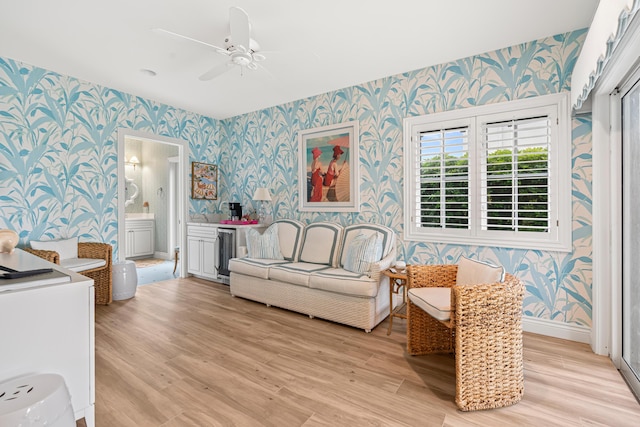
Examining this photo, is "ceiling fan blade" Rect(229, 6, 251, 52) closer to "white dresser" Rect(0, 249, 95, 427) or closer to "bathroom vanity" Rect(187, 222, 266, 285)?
"white dresser" Rect(0, 249, 95, 427)

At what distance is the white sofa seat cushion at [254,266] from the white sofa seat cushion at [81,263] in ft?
4.77

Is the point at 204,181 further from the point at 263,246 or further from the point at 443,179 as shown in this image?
the point at 443,179

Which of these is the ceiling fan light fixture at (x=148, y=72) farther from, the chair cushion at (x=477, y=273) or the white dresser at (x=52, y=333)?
the chair cushion at (x=477, y=273)

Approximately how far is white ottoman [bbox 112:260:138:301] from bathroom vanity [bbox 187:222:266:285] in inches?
42.2

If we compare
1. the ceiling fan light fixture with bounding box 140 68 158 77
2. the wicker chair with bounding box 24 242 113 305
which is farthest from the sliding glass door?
the wicker chair with bounding box 24 242 113 305

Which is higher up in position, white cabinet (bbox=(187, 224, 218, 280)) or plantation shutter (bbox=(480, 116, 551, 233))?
plantation shutter (bbox=(480, 116, 551, 233))

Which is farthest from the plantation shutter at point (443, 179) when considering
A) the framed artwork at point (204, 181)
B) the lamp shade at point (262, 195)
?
the framed artwork at point (204, 181)

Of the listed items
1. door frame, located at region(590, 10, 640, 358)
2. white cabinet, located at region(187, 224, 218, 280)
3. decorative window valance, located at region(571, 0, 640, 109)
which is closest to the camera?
decorative window valance, located at region(571, 0, 640, 109)

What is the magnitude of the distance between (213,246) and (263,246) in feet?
3.59

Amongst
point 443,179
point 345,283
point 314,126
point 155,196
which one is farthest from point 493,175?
point 155,196

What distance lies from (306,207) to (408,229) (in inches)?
59.7

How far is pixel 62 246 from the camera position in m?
3.58

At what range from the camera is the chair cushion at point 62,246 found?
136 inches

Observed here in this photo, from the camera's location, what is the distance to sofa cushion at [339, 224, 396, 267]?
→ 137 inches
